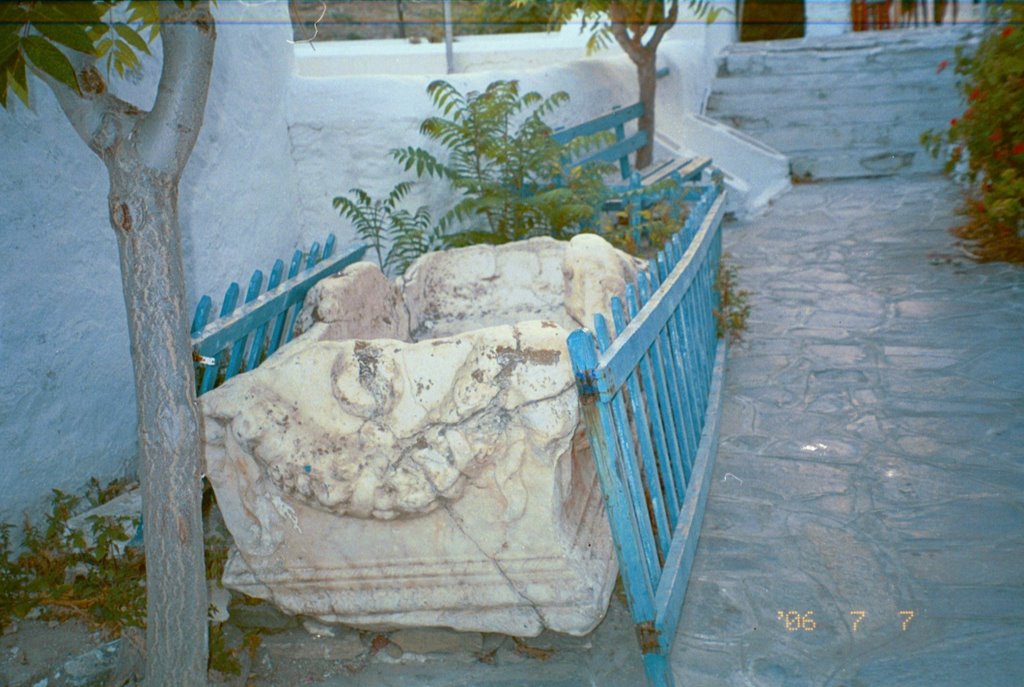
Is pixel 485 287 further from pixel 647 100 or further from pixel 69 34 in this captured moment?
pixel 647 100

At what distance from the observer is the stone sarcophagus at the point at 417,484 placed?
3150mm

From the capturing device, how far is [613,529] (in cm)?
301

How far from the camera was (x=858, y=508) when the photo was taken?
166 inches

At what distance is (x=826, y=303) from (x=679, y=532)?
12.6 feet

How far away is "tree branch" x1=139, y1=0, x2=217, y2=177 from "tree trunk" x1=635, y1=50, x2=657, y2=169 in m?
6.85

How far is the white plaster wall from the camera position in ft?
13.0

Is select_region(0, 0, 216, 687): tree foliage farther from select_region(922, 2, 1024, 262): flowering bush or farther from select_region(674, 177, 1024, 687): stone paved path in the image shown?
select_region(922, 2, 1024, 262): flowering bush

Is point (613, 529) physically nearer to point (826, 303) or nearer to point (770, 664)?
point (770, 664)

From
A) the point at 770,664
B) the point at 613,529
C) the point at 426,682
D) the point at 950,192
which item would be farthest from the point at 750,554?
the point at 950,192

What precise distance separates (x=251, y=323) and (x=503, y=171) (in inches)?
103

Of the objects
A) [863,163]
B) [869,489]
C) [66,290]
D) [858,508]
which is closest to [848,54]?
[863,163]

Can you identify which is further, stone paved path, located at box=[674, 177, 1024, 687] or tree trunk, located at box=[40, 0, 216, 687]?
stone paved path, located at box=[674, 177, 1024, 687]

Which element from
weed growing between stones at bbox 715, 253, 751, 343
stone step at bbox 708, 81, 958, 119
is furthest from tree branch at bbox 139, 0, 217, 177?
stone step at bbox 708, 81, 958, 119

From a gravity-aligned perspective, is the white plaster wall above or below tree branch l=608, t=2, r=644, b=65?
below
